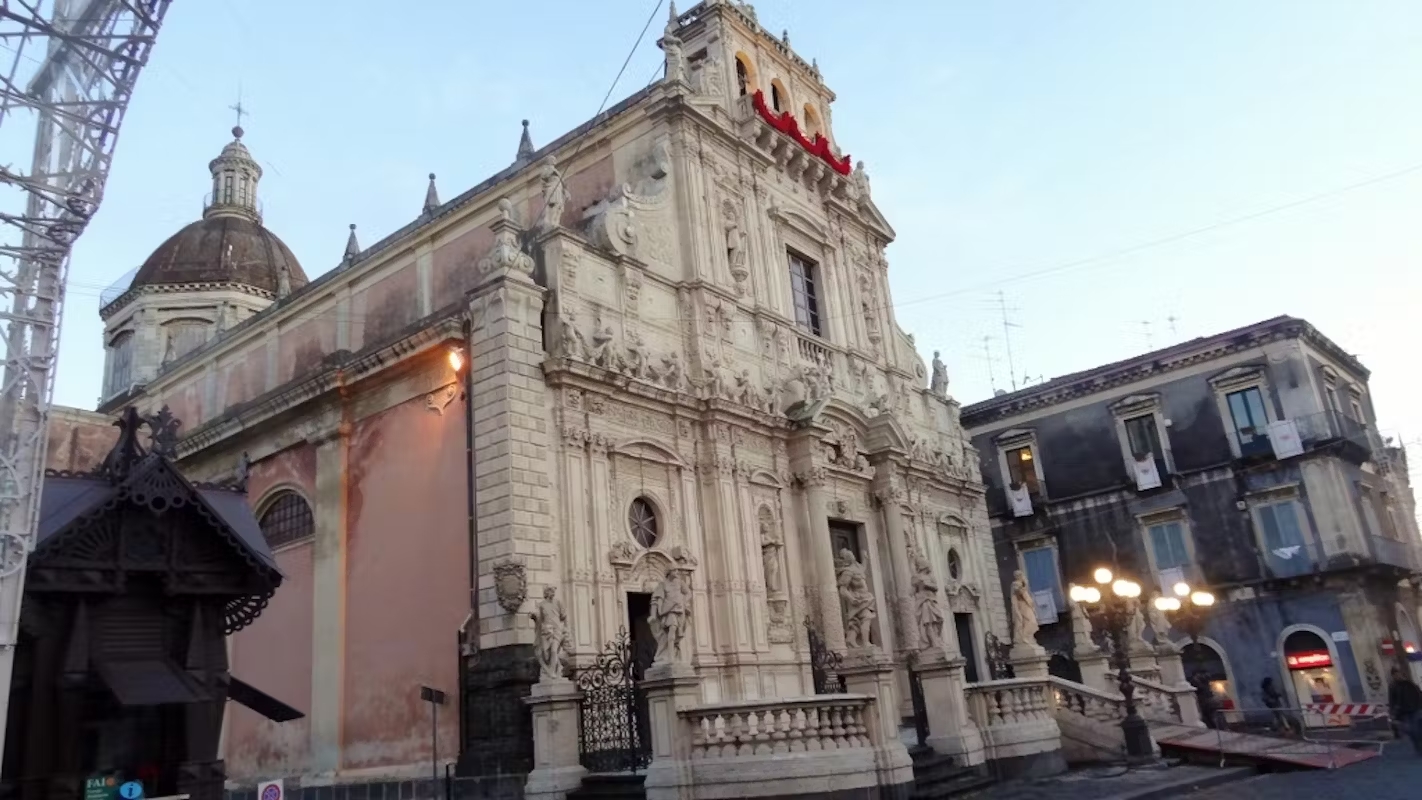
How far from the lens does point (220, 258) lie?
3800 centimetres

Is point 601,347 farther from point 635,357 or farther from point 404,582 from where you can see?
point 404,582

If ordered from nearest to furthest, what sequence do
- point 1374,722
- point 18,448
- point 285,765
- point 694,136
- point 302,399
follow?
point 18,448, point 285,765, point 302,399, point 694,136, point 1374,722

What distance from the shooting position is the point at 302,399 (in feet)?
66.1

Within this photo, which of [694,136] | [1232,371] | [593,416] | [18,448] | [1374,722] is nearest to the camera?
[18,448]

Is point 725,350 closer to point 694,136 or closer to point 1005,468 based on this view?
point 694,136

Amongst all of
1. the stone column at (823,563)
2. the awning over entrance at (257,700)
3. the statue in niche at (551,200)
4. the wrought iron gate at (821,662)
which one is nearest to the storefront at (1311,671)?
the stone column at (823,563)

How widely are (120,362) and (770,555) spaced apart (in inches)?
1142

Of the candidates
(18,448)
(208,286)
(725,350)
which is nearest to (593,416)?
(725,350)

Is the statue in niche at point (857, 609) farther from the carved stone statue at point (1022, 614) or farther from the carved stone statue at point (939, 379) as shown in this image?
the carved stone statue at point (939, 379)

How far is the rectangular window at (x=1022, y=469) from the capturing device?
35312 mm

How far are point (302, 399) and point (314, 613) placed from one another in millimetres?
4067

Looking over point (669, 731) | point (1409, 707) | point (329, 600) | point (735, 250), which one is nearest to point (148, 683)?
point (669, 731)

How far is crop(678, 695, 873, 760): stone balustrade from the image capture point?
12867 mm

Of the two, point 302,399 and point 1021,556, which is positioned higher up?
point 302,399
